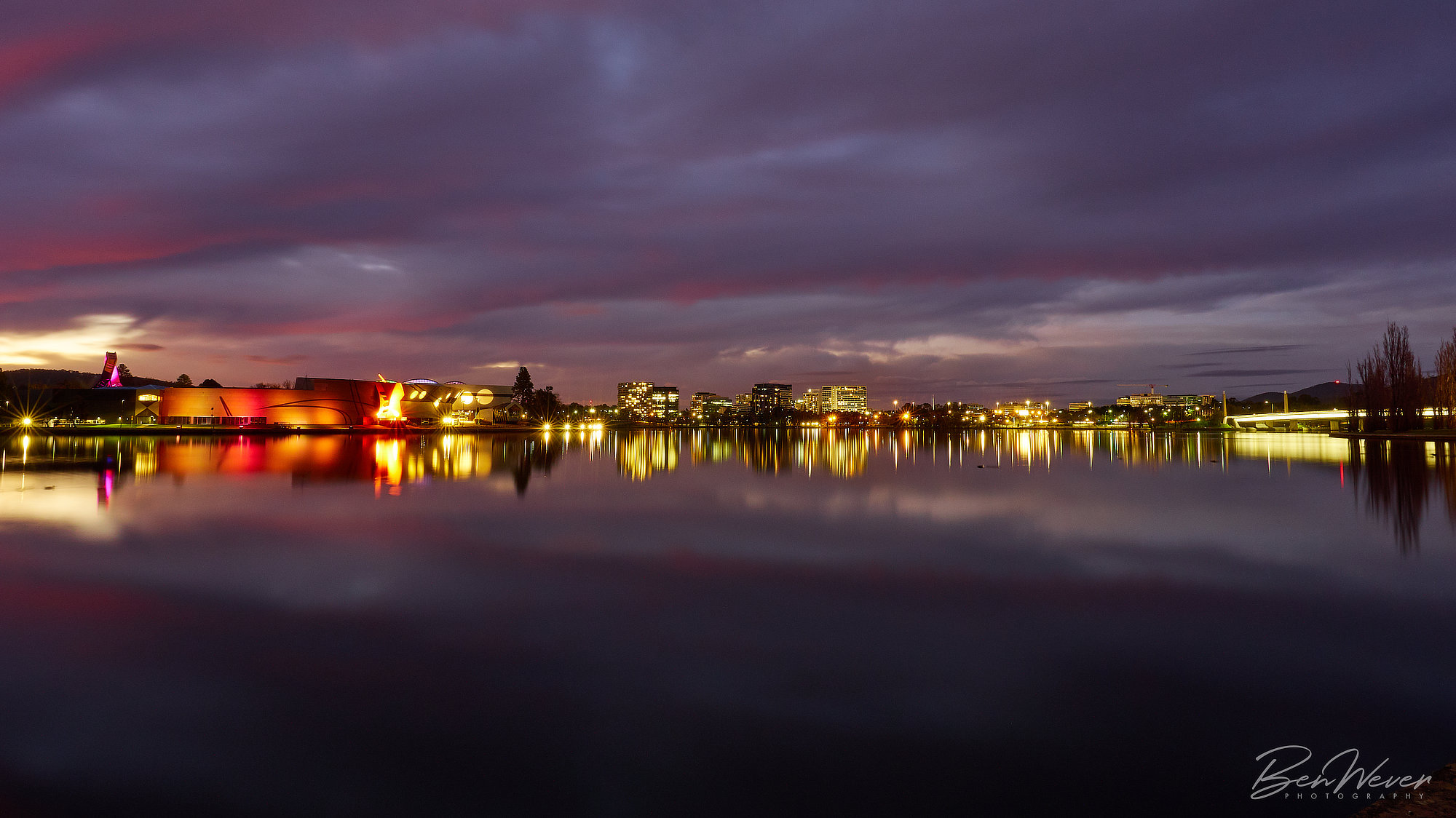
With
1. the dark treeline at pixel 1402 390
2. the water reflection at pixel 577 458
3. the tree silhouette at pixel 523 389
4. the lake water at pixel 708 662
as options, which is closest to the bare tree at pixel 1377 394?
the dark treeline at pixel 1402 390

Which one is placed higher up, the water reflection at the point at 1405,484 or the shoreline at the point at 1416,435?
the water reflection at the point at 1405,484

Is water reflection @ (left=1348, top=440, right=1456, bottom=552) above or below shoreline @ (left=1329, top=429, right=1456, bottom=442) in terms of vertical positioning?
above

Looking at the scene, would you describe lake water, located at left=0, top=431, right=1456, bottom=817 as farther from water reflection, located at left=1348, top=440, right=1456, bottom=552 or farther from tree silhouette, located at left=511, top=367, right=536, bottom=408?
tree silhouette, located at left=511, top=367, right=536, bottom=408

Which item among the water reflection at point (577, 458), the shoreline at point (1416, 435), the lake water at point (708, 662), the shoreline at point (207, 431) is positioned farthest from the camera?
the shoreline at point (207, 431)

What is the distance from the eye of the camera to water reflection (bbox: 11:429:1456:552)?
21.3 m

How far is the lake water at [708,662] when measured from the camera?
4.91 meters
